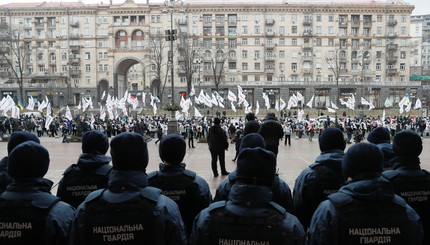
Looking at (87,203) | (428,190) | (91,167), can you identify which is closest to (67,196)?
(91,167)

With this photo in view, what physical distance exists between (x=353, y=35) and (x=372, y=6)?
618 cm

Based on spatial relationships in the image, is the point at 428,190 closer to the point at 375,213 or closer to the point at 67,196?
the point at 375,213

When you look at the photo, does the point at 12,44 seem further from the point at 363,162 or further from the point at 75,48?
the point at 363,162

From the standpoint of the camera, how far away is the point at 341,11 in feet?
247

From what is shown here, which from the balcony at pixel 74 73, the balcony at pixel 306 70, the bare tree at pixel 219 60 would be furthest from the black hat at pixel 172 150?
the balcony at pixel 74 73

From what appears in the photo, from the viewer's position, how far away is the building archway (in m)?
75.4

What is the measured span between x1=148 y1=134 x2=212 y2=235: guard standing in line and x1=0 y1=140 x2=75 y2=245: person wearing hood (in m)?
1.17

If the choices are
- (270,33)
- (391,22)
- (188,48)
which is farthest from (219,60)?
(391,22)

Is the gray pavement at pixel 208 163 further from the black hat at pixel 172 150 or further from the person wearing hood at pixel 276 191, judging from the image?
the black hat at pixel 172 150

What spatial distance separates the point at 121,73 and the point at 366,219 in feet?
262

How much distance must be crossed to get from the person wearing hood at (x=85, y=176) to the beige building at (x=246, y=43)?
2676 inches

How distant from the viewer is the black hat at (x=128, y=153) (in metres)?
3.39

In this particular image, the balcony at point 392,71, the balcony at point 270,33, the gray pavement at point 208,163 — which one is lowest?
the gray pavement at point 208,163

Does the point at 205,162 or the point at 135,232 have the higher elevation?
the point at 135,232
